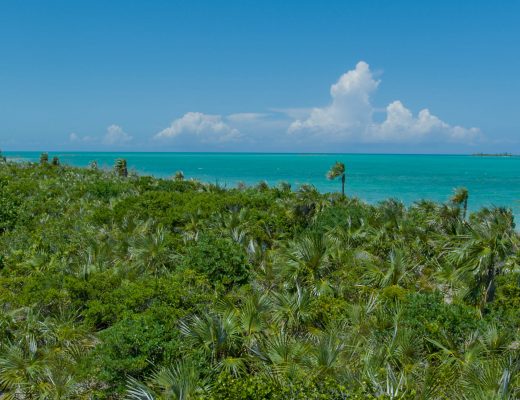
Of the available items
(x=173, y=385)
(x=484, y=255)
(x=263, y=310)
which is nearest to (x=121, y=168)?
(x=263, y=310)

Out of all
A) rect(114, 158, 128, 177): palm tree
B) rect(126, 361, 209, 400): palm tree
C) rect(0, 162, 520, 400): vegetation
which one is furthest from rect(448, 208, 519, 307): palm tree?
rect(114, 158, 128, 177): palm tree

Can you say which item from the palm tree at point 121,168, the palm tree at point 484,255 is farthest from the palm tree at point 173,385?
the palm tree at point 121,168

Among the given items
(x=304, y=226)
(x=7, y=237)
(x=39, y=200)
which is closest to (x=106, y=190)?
(x=39, y=200)

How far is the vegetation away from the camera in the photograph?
9.66 metres

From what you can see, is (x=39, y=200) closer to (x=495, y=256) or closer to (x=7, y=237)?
(x=7, y=237)

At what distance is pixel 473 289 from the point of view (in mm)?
14992

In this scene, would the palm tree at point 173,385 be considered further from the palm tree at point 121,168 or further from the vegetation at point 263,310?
the palm tree at point 121,168

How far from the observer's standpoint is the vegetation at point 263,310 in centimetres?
966

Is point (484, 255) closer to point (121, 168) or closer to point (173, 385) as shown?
point (173, 385)

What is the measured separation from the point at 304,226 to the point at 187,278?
10667 millimetres

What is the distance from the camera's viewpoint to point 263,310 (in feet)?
42.3

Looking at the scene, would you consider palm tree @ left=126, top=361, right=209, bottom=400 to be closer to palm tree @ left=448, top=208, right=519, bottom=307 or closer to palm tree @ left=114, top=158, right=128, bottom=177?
palm tree @ left=448, top=208, right=519, bottom=307

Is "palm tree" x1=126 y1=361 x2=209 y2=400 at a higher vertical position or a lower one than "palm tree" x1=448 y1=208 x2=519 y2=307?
lower

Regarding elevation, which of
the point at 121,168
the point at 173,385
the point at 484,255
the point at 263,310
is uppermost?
the point at 121,168
